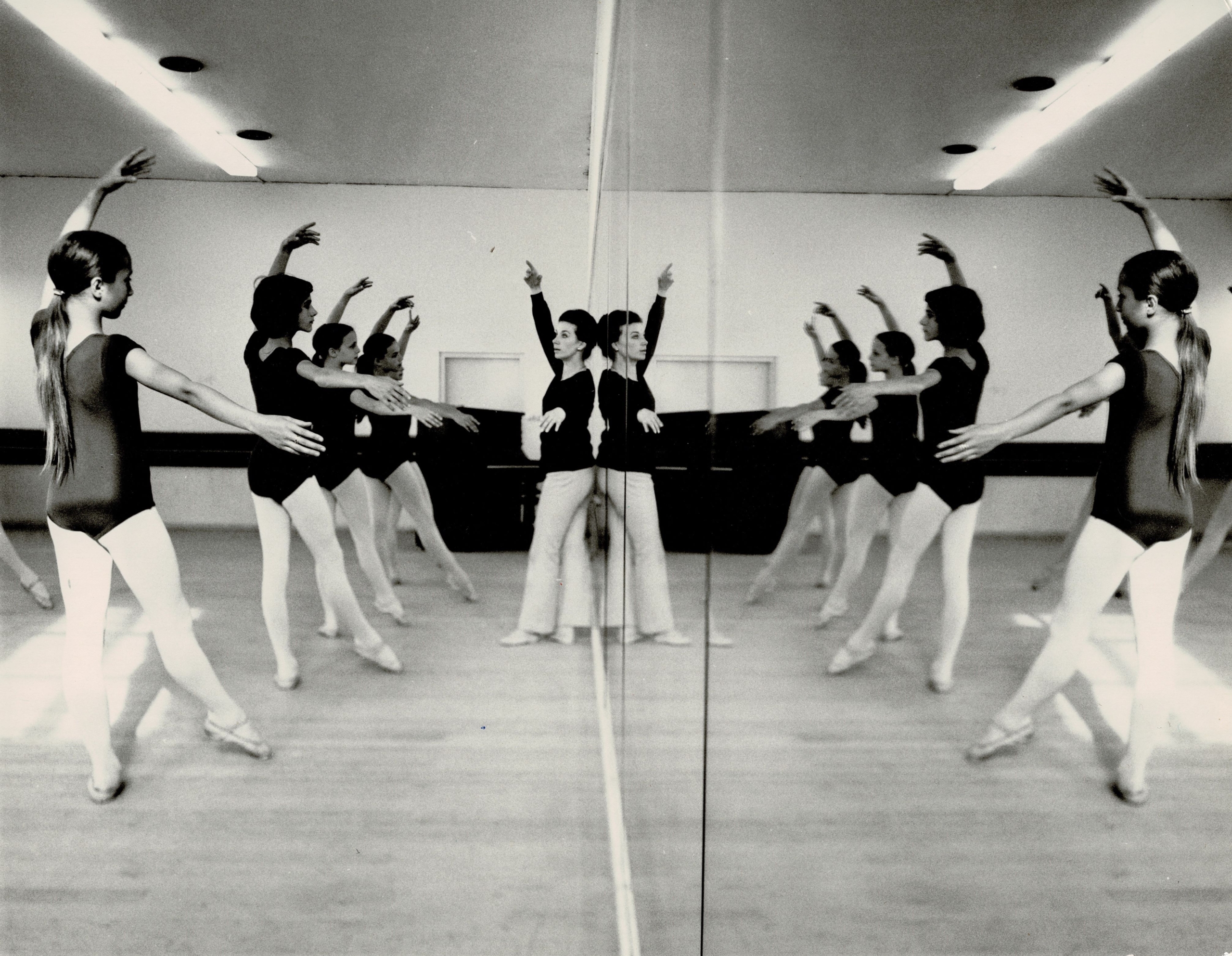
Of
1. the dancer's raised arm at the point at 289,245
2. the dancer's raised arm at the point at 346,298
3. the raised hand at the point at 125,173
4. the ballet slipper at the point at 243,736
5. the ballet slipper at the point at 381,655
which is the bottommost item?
the ballet slipper at the point at 243,736

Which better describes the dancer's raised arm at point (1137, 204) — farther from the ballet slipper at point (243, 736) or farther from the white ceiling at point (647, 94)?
the ballet slipper at point (243, 736)

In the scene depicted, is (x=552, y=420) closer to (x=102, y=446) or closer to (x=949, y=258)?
(x=102, y=446)

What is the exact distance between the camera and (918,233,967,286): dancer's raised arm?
341 mm

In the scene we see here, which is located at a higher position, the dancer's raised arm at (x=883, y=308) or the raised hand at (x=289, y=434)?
the dancer's raised arm at (x=883, y=308)

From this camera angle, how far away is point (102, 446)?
6.98 ft

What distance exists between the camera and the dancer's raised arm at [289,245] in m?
2.30

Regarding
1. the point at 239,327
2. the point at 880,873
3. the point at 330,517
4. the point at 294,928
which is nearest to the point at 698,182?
the point at 880,873

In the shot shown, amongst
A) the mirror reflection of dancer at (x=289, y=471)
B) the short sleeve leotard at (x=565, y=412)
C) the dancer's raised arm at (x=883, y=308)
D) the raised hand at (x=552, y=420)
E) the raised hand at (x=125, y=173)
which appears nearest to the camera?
the dancer's raised arm at (x=883, y=308)

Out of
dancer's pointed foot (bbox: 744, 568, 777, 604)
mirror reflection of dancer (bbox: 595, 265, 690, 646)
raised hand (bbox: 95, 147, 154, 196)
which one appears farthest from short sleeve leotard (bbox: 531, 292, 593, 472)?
dancer's pointed foot (bbox: 744, 568, 777, 604)

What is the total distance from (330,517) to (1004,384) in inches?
93.5

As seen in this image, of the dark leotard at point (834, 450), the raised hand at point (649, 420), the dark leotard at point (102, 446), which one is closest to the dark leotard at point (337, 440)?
the dark leotard at point (102, 446)

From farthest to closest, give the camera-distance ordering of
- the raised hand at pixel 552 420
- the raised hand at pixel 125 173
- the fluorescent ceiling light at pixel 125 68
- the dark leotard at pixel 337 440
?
1. the raised hand at pixel 552 420
2. the dark leotard at pixel 337 440
3. the raised hand at pixel 125 173
4. the fluorescent ceiling light at pixel 125 68

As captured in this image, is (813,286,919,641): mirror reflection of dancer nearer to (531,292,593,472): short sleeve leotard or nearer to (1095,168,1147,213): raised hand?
(1095,168,1147,213): raised hand

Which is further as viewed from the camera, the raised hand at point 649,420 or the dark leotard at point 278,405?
the dark leotard at point 278,405
